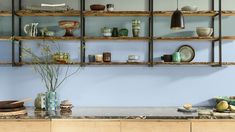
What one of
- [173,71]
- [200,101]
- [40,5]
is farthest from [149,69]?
[40,5]

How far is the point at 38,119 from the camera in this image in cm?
315

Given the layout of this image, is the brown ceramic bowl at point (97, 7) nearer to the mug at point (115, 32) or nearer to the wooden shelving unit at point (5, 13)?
the mug at point (115, 32)

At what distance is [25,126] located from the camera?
315 cm

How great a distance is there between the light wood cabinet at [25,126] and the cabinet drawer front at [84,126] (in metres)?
0.08

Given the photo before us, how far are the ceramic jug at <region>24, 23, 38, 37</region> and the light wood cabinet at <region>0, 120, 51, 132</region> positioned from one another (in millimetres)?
1006

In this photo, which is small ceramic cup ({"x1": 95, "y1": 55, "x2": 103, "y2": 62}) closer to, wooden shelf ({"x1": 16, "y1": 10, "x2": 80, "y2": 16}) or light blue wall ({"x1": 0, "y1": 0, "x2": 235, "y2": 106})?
light blue wall ({"x1": 0, "y1": 0, "x2": 235, "y2": 106})

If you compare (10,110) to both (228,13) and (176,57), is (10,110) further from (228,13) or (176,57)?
(228,13)

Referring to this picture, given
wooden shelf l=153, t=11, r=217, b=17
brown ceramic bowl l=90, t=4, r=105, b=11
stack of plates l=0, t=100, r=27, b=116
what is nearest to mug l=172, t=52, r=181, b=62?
wooden shelf l=153, t=11, r=217, b=17

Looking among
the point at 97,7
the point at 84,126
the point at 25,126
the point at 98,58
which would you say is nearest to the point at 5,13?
the point at 97,7

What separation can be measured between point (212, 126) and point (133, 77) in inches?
42.6

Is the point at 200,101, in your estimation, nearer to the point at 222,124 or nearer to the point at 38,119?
the point at 222,124

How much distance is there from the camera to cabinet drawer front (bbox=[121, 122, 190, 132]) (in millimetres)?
3160

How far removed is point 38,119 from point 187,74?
174cm

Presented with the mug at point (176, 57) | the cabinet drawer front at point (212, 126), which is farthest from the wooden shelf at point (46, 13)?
the cabinet drawer front at point (212, 126)
